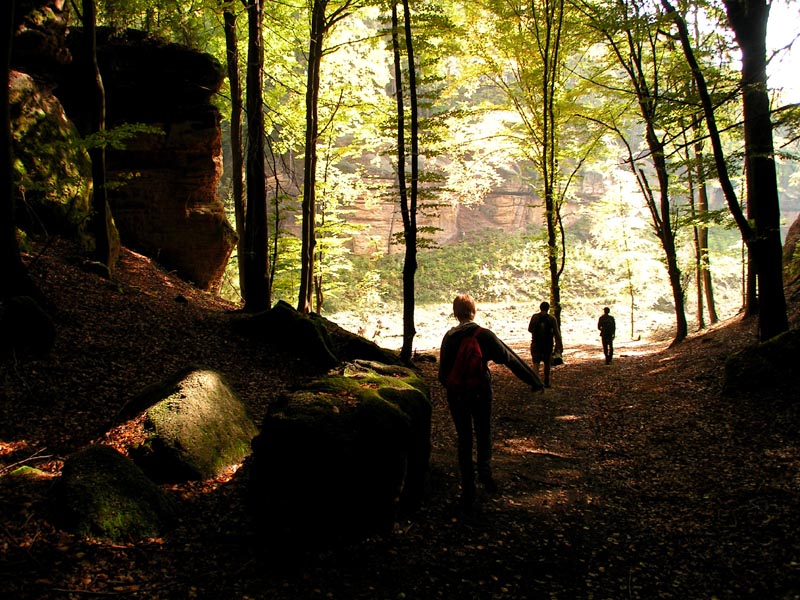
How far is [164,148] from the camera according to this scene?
14.7 metres

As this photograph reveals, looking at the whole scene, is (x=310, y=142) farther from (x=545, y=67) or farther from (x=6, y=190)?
(x=6, y=190)

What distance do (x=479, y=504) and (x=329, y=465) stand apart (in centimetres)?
193

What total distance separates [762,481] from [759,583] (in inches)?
75.6

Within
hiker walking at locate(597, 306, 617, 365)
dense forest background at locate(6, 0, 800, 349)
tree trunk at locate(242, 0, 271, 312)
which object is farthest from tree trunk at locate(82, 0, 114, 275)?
hiker walking at locate(597, 306, 617, 365)

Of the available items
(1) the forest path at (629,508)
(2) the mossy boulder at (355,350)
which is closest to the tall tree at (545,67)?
(2) the mossy boulder at (355,350)

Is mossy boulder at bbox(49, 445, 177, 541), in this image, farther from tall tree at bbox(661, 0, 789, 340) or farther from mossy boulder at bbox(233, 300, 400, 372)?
tall tree at bbox(661, 0, 789, 340)

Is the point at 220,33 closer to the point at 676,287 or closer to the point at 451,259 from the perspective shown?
the point at 676,287

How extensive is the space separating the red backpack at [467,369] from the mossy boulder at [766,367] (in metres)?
5.14

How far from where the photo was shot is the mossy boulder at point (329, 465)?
337 centimetres

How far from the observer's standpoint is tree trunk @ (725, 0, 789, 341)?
7938 millimetres

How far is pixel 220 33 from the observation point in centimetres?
1759

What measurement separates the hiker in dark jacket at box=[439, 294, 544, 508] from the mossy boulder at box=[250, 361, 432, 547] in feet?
2.34

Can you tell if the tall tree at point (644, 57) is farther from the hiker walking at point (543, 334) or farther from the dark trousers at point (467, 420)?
the dark trousers at point (467, 420)

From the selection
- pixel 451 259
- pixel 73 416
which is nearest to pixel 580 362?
pixel 73 416
